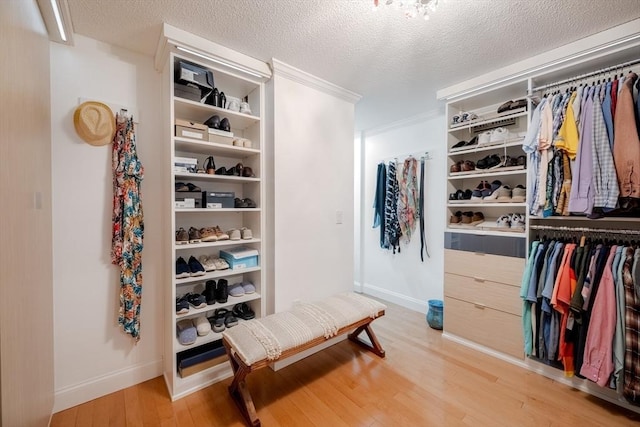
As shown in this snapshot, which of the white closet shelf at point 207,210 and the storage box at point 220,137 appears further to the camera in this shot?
the storage box at point 220,137

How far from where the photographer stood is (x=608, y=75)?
187 cm

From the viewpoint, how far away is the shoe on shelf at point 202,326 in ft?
6.21

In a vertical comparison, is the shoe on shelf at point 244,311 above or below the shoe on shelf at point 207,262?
below

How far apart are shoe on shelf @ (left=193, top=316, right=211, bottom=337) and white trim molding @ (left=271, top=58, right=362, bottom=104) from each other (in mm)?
1987

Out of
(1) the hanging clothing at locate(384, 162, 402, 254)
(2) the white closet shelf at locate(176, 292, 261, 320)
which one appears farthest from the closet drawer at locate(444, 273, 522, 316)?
(2) the white closet shelf at locate(176, 292, 261, 320)

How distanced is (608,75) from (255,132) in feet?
8.66

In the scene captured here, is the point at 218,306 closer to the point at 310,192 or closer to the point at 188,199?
the point at 188,199

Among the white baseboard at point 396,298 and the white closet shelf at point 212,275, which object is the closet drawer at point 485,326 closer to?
the white baseboard at point 396,298

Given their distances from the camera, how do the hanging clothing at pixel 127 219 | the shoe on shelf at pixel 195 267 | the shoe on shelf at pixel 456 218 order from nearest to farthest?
the hanging clothing at pixel 127 219 → the shoe on shelf at pixel 195 267 → the shoe on shelf at pixel 456 218

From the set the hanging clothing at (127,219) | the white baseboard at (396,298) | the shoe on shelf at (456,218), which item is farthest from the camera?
the white baseboard at (396,298)

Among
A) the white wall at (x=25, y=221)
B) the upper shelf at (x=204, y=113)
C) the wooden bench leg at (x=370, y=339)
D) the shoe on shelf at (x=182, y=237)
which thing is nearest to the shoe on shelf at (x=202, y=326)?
the shoe on shelf at (x=182, y=237)

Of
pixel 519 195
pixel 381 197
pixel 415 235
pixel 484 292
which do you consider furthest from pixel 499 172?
pixel 381 197

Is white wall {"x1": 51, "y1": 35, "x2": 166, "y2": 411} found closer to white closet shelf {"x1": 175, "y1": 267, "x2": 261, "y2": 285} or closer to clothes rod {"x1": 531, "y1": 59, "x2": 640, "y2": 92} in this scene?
white closet shelf {"x1": 175, "y1": 267, "x2": 261, "y2": 285}

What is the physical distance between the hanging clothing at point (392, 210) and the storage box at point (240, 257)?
1.90m
